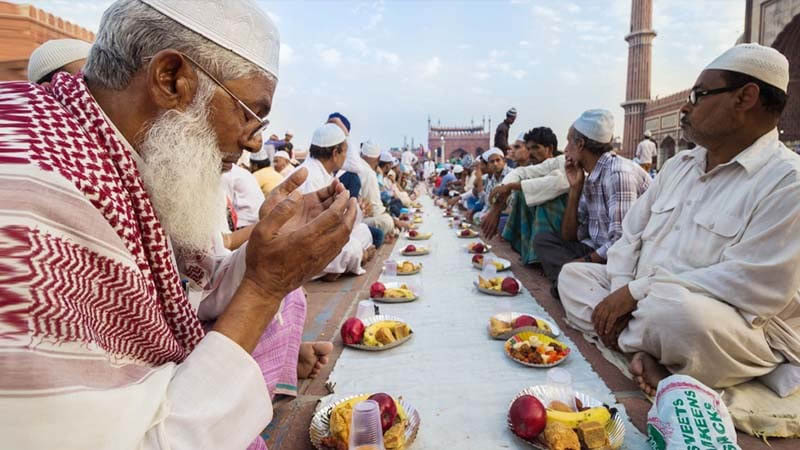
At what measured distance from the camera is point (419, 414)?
1828 millimetres

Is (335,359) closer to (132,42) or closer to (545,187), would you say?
(132,42)

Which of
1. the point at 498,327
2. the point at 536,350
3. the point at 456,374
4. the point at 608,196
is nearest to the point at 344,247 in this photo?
the point at 498,327

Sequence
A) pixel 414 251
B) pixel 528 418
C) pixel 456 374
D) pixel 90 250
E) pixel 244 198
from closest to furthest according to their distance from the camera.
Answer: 1. pixel 90 250
2. pixel 528 418
3. pixel 456 374
4. pixel 244 198
5. pixel 414 251

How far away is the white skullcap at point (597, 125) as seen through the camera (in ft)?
12.0

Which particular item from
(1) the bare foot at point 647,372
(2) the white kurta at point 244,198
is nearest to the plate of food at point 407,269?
(2) the white kurta at point 244,198

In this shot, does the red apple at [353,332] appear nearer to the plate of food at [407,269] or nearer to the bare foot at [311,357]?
the bare foot at [311,357]

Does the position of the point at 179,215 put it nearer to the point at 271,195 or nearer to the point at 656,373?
the point at 271,195

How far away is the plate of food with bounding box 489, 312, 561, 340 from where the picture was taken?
252 centimetres

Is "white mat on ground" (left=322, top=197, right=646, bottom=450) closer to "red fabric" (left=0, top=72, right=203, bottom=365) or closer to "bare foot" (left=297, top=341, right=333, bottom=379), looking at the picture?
"bare foot" (left=297, top=341, right=333, bottom=379)

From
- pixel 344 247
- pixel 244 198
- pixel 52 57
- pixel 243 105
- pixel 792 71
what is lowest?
pixel 344 247

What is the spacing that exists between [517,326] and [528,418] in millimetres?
1084

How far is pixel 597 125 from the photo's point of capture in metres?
3.68

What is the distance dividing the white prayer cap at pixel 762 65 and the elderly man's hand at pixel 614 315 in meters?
1.20

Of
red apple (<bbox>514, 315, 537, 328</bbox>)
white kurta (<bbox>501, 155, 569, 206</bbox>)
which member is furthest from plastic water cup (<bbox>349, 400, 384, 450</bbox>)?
white kurta (<bbox>501, 155, 569, 206</bbox>)
